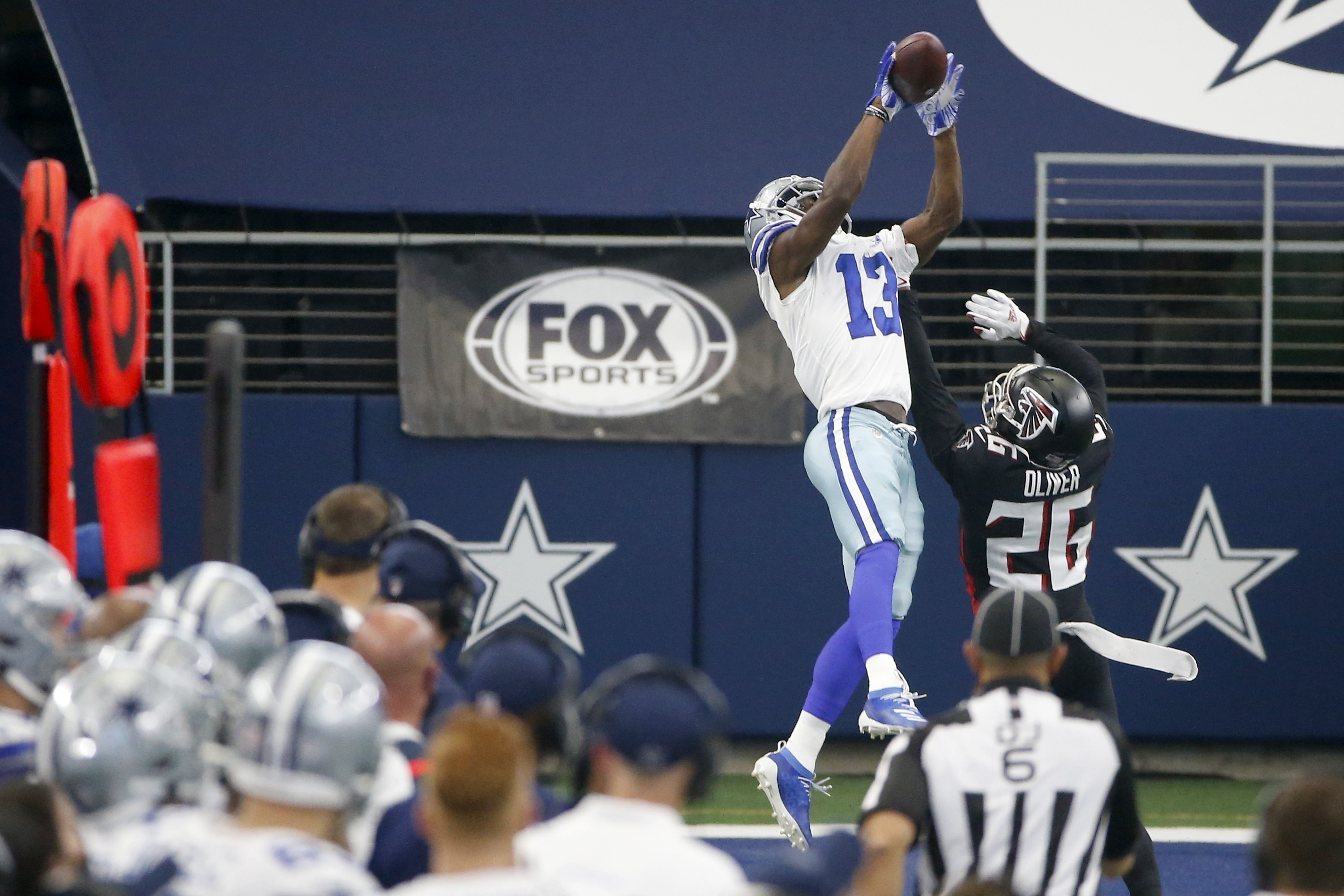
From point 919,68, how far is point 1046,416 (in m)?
1.36

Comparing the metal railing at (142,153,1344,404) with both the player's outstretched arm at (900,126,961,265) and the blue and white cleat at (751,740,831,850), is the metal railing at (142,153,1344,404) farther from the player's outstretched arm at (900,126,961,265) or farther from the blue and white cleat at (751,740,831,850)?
the blue and white cleat at (751,740,831,850)

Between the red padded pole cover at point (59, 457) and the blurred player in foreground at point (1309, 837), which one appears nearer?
the blurred player in foreground at point (1309, 837)

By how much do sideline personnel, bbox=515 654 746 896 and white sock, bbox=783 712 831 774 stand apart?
3.53 metres

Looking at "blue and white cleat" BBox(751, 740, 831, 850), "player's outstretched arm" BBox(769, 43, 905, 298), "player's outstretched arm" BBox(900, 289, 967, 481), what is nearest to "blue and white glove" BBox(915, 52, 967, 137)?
"player's outstretched arm" BBox(769, 43, 905, 298)

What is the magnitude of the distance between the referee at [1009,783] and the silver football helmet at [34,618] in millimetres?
1830

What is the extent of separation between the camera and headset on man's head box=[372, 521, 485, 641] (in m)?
3.98

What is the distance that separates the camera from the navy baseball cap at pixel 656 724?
2.75 m

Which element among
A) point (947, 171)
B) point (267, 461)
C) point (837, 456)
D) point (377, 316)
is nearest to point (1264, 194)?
point (947, 171)

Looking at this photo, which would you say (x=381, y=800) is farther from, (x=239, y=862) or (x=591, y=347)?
(x=591, y=347)

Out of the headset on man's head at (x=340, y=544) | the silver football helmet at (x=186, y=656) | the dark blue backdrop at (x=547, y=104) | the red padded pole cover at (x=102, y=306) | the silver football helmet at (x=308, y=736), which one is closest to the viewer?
the silver football helmet at (x=308, y=736)

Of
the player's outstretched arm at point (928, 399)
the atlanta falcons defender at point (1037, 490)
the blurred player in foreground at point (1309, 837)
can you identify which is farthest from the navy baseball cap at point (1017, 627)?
the player's outstretched arm at point (928, 399)

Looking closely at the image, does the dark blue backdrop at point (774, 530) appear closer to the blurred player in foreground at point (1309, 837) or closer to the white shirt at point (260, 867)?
the blurred player in foreground at point (1309, 837)

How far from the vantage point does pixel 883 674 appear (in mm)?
6012

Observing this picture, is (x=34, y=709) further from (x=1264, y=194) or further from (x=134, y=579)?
(x=1264, y=194)
